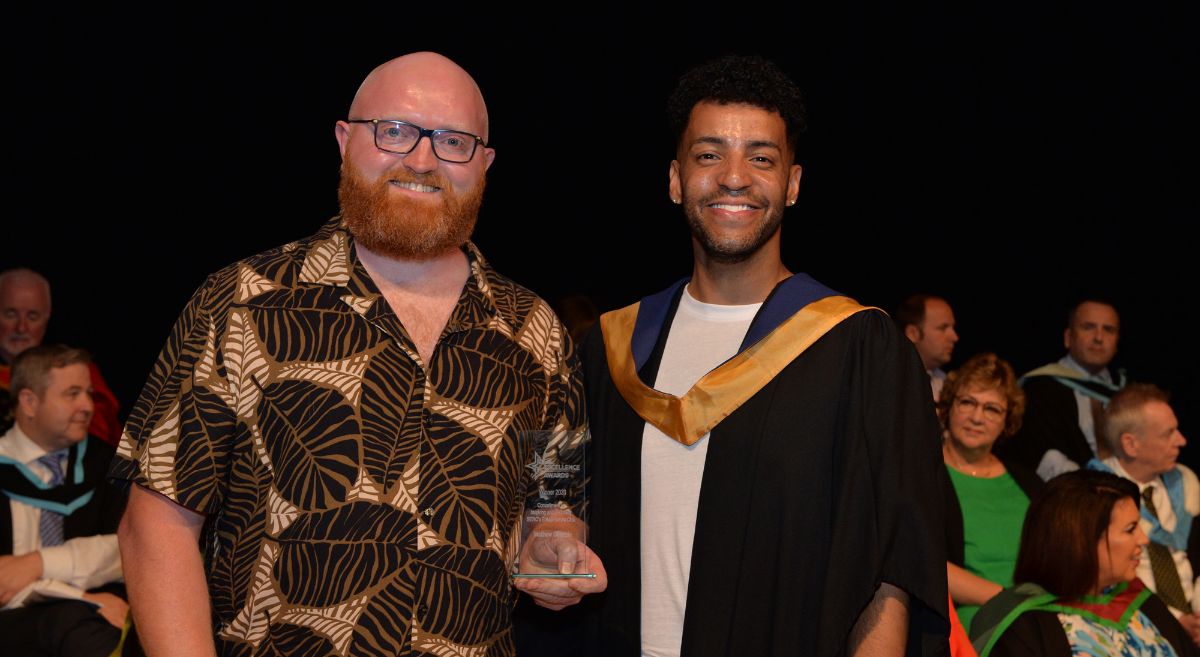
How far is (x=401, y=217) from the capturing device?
210 centimetres

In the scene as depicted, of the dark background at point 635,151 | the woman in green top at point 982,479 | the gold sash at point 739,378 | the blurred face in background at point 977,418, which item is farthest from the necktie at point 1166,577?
the gold sash at point 739,378

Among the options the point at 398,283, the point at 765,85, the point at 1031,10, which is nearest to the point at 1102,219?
the point at 1031,10

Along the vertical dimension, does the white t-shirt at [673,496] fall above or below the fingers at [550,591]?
above

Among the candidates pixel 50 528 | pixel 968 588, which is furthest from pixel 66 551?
pixel 968 588

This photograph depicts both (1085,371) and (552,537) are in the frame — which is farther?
(1085,371)

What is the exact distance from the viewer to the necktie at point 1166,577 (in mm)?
4445

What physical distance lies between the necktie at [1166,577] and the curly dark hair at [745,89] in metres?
2.84

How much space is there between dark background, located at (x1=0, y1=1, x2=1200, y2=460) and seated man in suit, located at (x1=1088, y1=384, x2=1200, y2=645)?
85.0 inches

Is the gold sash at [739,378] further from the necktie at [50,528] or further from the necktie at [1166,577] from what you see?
the necktie at [1166,577]

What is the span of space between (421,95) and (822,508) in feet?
3.26

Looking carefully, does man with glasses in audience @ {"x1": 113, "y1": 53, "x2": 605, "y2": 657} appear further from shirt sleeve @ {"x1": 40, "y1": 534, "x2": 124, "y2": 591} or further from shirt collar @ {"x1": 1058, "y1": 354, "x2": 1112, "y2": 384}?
shirt collar @ {"x1": 1058, "y1": 354, "x2": 1112, "y2": 384}

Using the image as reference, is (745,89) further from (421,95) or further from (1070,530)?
(1070,530)

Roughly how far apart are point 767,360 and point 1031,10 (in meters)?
4.91

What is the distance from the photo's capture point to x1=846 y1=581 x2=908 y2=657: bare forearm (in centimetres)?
214
